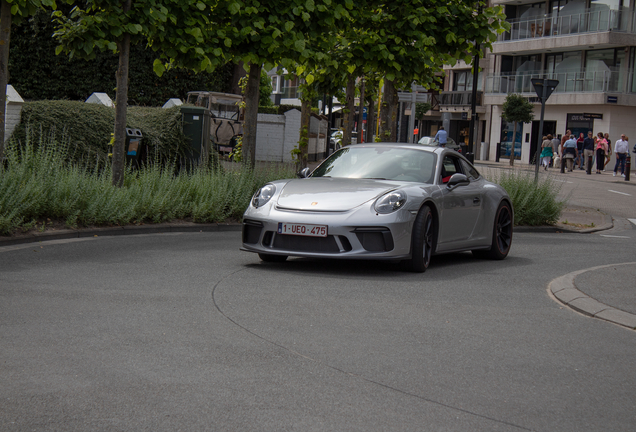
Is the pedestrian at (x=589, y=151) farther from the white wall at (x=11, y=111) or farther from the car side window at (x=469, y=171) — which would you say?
the car side window at (x=469, y=171)

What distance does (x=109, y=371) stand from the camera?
464 centimetres

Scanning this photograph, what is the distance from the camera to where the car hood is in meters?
8.36

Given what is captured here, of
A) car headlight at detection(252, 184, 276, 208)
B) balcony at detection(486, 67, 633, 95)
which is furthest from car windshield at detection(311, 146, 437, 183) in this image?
balcony at detection(486, 67, 633, 95)

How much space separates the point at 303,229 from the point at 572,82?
4810 centimetres

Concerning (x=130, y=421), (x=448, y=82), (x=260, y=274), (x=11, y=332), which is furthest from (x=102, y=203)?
(x=448, y=82)

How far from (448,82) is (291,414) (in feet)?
228

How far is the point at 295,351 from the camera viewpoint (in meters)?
5.24

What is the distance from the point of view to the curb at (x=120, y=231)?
32.5 ft

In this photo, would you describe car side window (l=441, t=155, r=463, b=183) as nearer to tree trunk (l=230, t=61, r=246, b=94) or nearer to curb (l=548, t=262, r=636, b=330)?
curb (l=548, t=262, r=636, b=330)

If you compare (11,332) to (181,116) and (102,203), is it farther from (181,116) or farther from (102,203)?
(181,116)

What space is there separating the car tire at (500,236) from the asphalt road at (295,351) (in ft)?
5.47

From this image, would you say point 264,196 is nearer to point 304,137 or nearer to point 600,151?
point 304,137

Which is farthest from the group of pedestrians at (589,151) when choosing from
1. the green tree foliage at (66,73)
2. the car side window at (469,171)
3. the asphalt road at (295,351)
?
the asphalt road at (295,351)

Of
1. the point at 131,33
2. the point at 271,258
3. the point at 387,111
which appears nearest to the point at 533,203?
the point at 387,111
